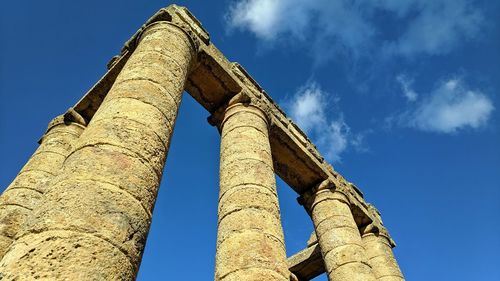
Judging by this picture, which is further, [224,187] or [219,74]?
[219,74]

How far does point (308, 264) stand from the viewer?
13422 millimetres

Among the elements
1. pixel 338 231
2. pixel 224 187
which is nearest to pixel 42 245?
pixel 224 187

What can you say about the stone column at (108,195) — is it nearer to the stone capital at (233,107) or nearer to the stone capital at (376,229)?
the stone capital at (233,107)

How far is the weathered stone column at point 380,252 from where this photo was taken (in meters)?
11.4

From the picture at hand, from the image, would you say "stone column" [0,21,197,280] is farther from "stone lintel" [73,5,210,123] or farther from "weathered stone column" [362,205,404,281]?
"weathered stone column" [362,205,404,281]

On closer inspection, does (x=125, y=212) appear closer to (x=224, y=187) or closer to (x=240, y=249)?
(x=240, y=249)

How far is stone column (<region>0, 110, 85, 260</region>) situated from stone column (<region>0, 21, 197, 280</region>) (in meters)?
2.87

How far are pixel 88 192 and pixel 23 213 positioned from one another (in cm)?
488

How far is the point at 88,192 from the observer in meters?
3.49

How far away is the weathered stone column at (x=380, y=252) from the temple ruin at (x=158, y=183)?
0.04 metres

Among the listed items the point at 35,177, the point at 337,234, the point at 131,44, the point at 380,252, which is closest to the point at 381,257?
the point at 380,252

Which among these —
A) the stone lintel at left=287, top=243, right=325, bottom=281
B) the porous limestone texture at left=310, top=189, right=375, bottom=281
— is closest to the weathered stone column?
the porous limestone texture at left=310, top=189, right=375, bottom=281

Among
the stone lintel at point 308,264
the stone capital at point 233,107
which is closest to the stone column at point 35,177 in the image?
the stone capital at point 233,107

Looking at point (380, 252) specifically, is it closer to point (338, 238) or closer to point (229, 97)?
point (338, 238)
